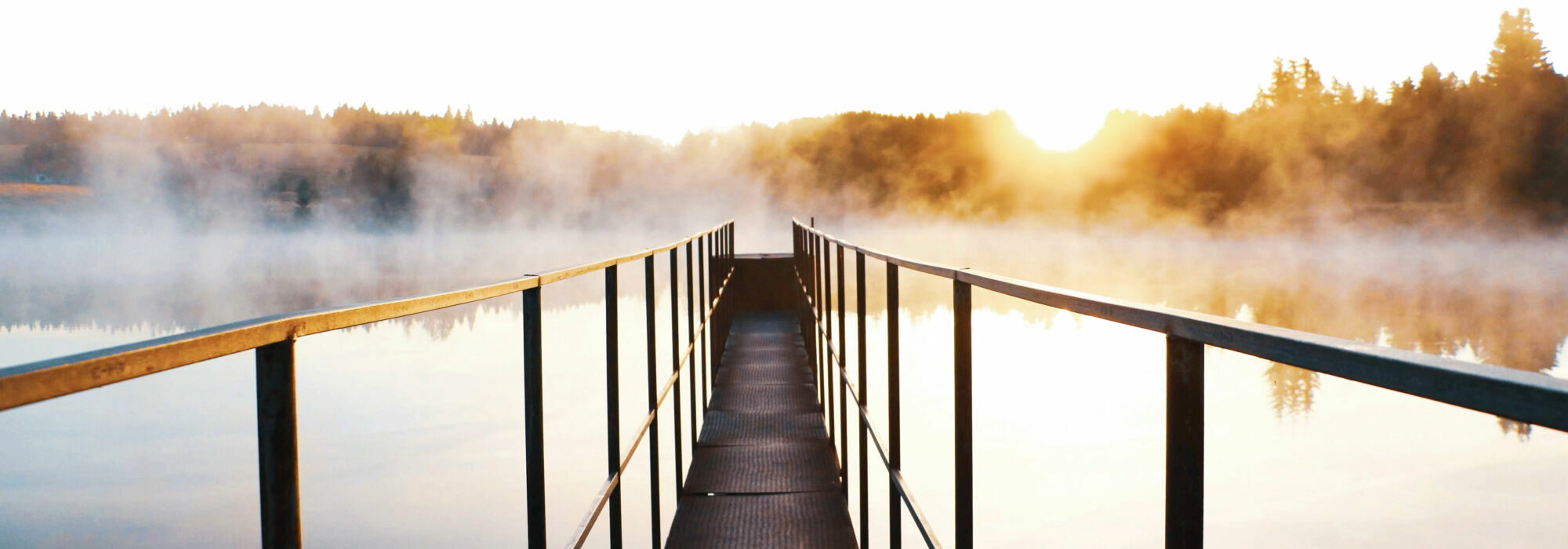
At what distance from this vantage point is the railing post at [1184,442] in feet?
2.43

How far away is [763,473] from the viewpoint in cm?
388

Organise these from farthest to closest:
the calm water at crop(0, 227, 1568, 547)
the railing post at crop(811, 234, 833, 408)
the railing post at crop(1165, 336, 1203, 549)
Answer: the calm water at crop(0, 227, 1568, 547) < the railing post at crop(811, 234, 833, 408) < the railing post at crop(1165, 336, 1203, 549)

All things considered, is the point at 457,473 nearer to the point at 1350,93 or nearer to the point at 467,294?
the point at 467,294

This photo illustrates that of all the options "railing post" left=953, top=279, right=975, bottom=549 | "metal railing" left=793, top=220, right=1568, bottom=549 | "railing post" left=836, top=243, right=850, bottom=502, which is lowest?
"railing post" left=836, top=243, right=850, bottom=502

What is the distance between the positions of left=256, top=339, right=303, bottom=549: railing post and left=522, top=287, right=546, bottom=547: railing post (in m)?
0.77

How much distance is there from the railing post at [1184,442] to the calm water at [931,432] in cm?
1336

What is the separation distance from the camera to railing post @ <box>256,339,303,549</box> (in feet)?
2.48

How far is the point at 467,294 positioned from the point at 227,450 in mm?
38353

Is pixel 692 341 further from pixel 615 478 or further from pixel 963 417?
pixel 963 417

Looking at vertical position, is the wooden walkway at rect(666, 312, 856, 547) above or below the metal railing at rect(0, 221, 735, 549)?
below

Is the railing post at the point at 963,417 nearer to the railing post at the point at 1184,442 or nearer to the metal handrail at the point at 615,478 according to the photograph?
the metal handrail at the point at 615,478

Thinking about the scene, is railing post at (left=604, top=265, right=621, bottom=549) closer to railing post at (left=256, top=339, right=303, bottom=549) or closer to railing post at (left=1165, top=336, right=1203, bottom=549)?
railing post at (left=256, top=339, right=303, bottom=549)

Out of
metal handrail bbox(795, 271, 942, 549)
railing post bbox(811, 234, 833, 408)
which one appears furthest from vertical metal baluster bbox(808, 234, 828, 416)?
metal handrail bbox(795, 271, 942, 549)

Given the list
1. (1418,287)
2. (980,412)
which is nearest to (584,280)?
(980,412)
